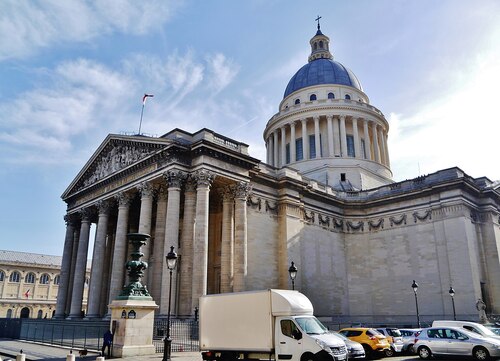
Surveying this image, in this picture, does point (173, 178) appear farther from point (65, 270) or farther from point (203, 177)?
point (65, 270)

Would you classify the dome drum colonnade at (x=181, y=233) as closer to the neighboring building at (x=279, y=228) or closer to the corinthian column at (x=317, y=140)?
the neighboring building at (x=279, y=228)

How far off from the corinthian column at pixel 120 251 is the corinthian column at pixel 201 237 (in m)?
8.08

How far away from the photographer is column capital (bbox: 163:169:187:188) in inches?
1277

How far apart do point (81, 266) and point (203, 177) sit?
18.8 meters

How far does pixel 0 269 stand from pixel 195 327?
67.9 metres

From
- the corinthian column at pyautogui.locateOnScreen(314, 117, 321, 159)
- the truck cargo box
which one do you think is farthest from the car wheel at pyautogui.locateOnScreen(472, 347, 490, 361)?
the corinthian column at pyautogui.locateOnScreen(314, 117, 321, 159)

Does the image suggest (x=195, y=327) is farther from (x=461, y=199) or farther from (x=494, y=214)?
(x=494, y=214)

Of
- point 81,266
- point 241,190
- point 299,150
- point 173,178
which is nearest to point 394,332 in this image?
point 241,190

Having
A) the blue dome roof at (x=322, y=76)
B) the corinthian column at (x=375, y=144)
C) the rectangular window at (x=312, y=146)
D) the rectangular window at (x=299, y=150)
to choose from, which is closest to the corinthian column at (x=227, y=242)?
the rectangular window at (x=312, y=146)

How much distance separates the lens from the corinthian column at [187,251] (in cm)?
3034

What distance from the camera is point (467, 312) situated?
38.6 meters

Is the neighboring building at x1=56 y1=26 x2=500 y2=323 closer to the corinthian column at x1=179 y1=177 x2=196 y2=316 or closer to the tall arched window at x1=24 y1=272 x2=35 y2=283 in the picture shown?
the corinthian column at x1=179 y1=177 x2=196 y2=316

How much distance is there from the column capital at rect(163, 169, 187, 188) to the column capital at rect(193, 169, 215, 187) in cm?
120

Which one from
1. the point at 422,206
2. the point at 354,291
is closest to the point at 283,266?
the point at 354,291
